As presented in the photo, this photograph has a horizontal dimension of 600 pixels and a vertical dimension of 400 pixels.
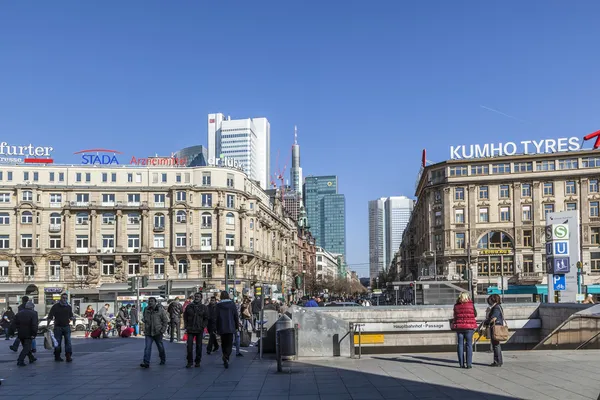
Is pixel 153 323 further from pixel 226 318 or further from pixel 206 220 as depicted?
pixel 206 220

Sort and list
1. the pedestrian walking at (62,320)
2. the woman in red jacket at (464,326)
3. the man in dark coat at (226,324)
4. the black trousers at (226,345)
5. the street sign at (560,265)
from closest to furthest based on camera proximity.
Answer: the woman in red jacket at (464,326)
the black trousers at (226,345)
the man in dark coat at (226,324)
the pedestrian walking at (62,320)
the street sign at (560,265)

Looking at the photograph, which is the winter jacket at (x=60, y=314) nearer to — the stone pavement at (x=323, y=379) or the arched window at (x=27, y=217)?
the stone pavement at (x=323, y=379)

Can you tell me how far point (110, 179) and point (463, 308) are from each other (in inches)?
2731

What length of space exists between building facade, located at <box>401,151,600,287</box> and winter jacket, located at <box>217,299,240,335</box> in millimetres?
65092

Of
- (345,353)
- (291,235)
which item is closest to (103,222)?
(291,235)

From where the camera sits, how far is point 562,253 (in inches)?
1121

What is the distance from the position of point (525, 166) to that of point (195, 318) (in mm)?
71550

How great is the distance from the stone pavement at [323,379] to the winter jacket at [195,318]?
37.3 inches

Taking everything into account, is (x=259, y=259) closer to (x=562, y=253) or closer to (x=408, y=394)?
(x=562, y=253)

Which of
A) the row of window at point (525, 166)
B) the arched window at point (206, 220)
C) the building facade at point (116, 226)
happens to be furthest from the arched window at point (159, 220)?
the row of window at point (525, 166)

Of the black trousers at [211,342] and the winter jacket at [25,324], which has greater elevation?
the winter jacket at [25,324]

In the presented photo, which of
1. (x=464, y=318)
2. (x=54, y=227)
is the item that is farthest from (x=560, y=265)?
(x=54, y=227)

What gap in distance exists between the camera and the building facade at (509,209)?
77875 mm

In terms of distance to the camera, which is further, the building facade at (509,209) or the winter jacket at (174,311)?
the building facade at (509,209)
